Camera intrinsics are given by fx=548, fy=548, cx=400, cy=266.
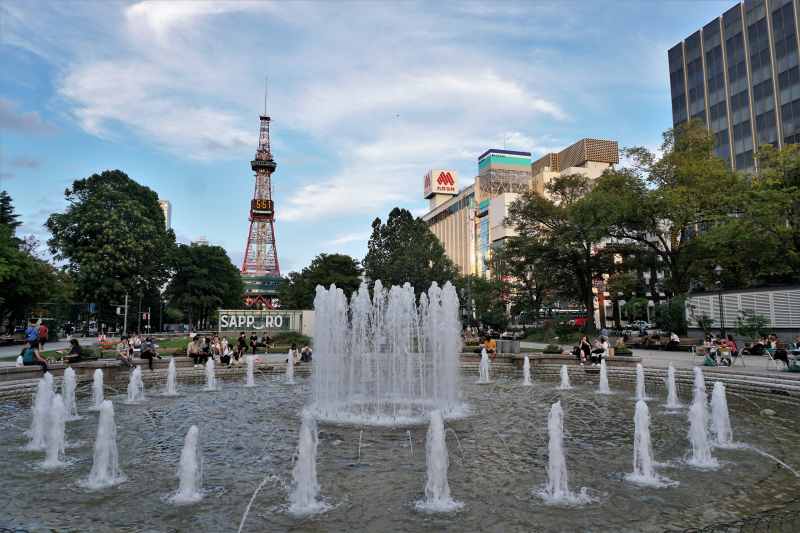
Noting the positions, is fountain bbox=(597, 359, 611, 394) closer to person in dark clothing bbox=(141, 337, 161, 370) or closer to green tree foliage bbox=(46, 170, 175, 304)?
person in dark clothing bbox=(141, 337, 161, 370)

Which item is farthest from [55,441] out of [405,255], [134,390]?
[405,255]

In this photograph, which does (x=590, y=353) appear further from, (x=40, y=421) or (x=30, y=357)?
(x=30, y=357)

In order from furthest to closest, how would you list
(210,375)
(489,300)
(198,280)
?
(198,280)
(489,300)
(210,375)

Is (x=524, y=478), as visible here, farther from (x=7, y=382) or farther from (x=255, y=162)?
(x=255, y=162)

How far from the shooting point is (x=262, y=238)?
98.6 m

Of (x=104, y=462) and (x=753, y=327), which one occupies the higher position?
(x=753, y=327)

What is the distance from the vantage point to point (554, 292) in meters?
49.7

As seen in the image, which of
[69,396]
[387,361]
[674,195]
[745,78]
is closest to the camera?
[69,396]

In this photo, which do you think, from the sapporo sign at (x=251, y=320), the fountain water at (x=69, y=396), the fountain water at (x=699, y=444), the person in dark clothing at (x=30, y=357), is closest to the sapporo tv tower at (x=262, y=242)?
the sapporo sign at (x=251, y=320)

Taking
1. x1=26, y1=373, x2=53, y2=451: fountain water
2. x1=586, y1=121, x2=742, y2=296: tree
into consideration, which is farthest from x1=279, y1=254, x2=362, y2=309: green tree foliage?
x1=26, y1=373, x2=53, y2=451: fountain water

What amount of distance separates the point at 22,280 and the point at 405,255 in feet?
92.0

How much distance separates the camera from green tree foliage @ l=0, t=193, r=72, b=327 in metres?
34.6

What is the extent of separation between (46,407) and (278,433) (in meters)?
4.24

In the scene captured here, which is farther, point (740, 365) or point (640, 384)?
point (740, 365)
